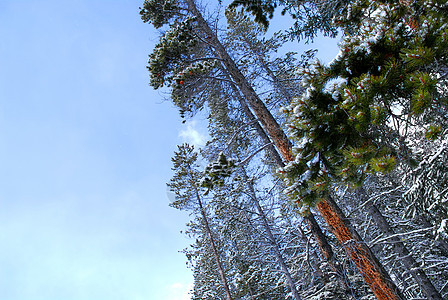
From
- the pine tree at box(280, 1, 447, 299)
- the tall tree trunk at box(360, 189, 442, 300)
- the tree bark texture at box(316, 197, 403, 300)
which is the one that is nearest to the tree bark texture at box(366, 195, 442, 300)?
the tall tree trunk at box(360, 189, 442, 300)

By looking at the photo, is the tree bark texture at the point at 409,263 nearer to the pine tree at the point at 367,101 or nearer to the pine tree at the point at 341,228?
the pine tree at the point at 341,228

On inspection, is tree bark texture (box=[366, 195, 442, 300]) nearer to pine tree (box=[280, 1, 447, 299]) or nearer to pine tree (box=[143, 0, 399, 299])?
pine tree (box=[143, 0, 399, 299])

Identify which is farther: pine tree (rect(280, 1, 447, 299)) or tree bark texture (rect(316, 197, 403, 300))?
tree bark texture (rect(316, 197, 403, 300))

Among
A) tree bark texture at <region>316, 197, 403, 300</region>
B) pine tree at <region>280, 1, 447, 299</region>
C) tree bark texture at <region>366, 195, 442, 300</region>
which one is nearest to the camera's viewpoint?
pine tree at <region>280, 1, 447, 299</region>

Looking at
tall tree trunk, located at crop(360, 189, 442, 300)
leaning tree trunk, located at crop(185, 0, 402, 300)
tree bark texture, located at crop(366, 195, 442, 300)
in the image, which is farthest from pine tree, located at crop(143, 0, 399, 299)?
tree bark texture, located at crop(366, 195, 442, 300)

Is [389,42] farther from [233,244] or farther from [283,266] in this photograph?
[233,244]

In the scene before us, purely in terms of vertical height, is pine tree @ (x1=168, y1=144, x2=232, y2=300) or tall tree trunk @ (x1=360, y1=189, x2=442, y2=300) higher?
pine tree @ (x1=168, y1=144, x2=232, y2=300)

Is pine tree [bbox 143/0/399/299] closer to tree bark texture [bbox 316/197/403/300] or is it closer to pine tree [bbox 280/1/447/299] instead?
tree bark texture [bbox 316/197/403/300]

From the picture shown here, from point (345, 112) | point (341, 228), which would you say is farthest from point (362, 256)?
point (345, 112)

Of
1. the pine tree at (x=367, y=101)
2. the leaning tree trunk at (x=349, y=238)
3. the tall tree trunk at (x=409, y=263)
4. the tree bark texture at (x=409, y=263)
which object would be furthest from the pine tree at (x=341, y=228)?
the tree bark texture at (x=409, y=263)

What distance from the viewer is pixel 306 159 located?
125 inches

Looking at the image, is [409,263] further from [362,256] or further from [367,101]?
[367,101]

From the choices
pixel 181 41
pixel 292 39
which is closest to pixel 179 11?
pixel 181 41

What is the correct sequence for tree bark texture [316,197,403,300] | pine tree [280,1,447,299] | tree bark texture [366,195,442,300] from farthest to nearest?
tree bark texture [366,195,442,300], tree bark texture [316,197,403,300], pine tree [280,1,447,299]
